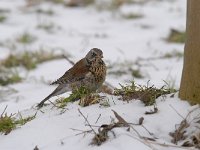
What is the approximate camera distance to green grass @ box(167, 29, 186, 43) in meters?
8.99

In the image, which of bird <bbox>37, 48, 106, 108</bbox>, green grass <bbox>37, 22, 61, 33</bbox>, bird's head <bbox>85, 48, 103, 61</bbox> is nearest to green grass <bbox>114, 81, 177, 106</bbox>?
bird <bbox>37, 48, 106, 108</bbox>

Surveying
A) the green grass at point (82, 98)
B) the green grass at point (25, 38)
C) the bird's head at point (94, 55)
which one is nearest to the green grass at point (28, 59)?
the green grass at point (25, 38)

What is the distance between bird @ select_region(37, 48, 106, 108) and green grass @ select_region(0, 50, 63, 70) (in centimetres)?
272

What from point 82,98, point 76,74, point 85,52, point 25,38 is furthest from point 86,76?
point 25,38

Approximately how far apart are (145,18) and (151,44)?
1.49m

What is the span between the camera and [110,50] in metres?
8.71

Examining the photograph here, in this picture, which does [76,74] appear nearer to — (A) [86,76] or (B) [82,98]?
(A) [86,76]

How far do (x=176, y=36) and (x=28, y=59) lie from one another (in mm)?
2421

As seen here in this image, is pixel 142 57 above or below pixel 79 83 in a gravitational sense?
below

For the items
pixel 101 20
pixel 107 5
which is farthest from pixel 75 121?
pixel 107 5

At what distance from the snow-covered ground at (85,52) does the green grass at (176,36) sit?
0.13 m

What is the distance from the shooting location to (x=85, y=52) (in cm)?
865

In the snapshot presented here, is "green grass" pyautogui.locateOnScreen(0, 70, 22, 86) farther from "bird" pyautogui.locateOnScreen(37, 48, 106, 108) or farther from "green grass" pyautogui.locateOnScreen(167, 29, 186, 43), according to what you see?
"green grass" pyautogui.locateOnScreen(167, 29, 186, 43)

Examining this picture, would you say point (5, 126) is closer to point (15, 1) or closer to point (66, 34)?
point (66, 34)
